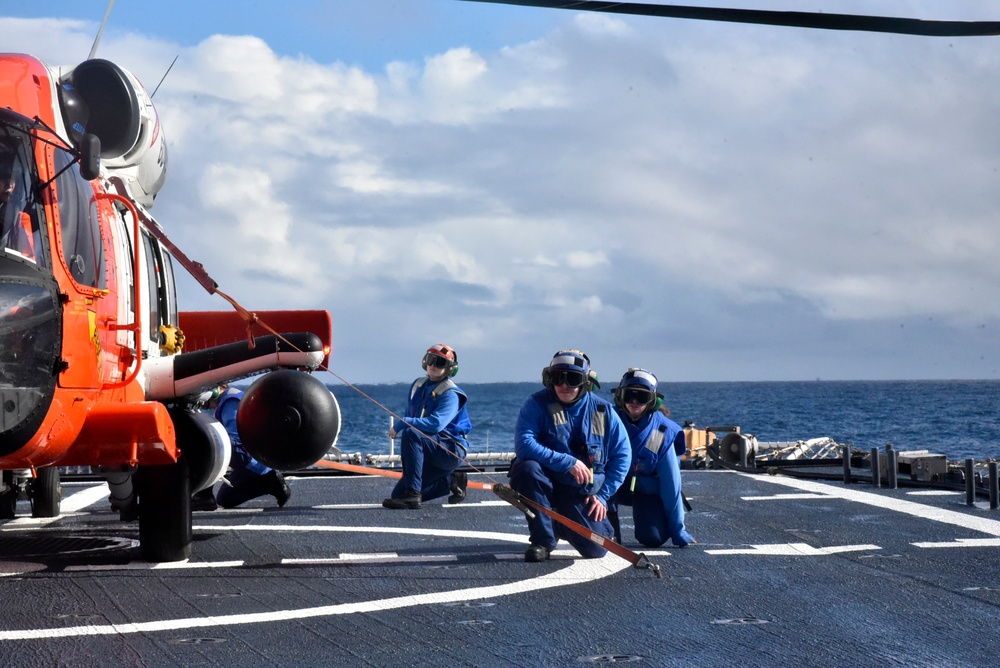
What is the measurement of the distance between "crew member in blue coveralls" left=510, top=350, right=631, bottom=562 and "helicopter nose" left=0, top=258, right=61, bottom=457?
130 inches

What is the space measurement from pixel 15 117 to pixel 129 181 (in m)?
2.37

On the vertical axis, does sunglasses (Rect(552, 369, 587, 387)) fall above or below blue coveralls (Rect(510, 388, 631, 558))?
above

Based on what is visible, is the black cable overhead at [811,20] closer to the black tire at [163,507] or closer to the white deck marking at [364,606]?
the white deck marking at [364,606]

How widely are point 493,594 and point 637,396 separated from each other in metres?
2.83

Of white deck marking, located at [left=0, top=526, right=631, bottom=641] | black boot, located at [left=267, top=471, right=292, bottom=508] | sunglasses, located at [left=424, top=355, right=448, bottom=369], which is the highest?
sunglasses, located at [left=424, top=355, right=448, bottom=369]

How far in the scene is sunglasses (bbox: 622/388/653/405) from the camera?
30.1 feet

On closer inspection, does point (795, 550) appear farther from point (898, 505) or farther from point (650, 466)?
point (898, 505)

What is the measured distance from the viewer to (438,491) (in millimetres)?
12211

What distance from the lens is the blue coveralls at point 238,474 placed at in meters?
11.5

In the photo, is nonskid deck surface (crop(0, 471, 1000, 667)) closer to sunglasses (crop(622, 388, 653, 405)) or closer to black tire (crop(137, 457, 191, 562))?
black tire (crop(137, 457, 191, 562))

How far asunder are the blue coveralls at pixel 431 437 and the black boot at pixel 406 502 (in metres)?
0.04

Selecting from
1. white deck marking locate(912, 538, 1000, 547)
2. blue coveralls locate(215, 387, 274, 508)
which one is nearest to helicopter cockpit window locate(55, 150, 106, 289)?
blue coveralls locate(215, 387, 274, 508)

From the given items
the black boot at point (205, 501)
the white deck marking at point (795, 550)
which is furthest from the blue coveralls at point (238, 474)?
the white deck marking at point (795, 550)

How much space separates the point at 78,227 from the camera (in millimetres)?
7121
